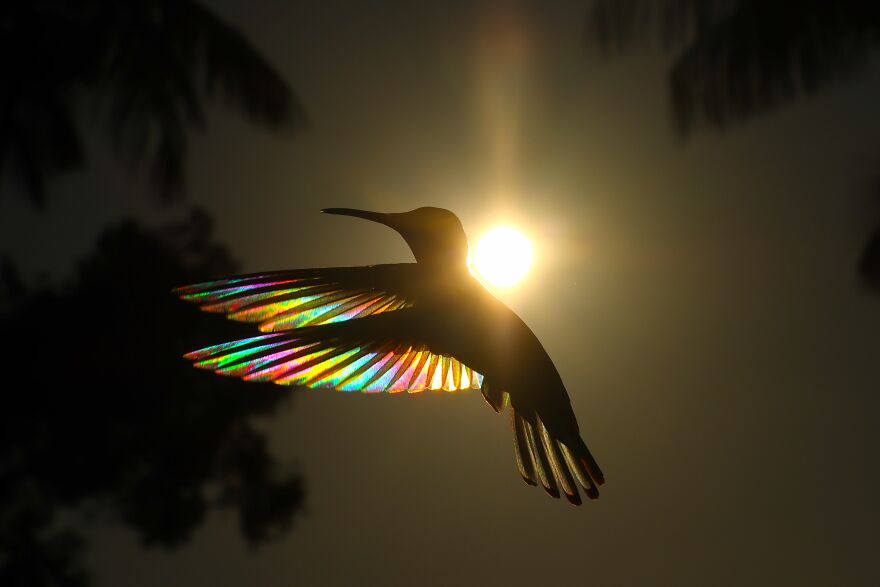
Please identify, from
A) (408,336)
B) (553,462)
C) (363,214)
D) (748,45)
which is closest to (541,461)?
(553,462)

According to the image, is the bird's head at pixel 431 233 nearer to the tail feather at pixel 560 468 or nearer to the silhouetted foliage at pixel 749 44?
→ the tail feather at pixel 560 468

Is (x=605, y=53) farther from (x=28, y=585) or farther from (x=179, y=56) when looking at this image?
(x=28, y=585)

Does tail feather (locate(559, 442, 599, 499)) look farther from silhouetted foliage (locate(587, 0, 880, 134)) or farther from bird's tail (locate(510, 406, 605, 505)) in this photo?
silhouetted foliage (locate(587, 0, 880, 134))

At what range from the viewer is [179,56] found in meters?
2.37

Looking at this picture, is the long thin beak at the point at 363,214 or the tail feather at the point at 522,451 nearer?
the long thin beak at the point at 363,214

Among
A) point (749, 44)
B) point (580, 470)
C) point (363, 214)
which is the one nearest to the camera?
point (363, 214)

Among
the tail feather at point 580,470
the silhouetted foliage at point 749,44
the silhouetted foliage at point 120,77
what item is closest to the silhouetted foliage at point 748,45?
the silhouetted foliage at point 749,44

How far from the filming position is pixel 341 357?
1.99 ft

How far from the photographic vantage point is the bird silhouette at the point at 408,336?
49cm

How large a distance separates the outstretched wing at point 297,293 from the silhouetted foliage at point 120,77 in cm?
171

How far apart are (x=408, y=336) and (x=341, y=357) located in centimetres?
6

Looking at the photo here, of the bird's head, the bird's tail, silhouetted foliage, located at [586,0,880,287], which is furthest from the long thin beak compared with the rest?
silhouetted foliage, located at [586,0,880,287]

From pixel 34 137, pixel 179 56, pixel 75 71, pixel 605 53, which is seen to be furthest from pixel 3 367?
pixel 605 53

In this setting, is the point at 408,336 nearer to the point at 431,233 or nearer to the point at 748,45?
the point at 431,233
